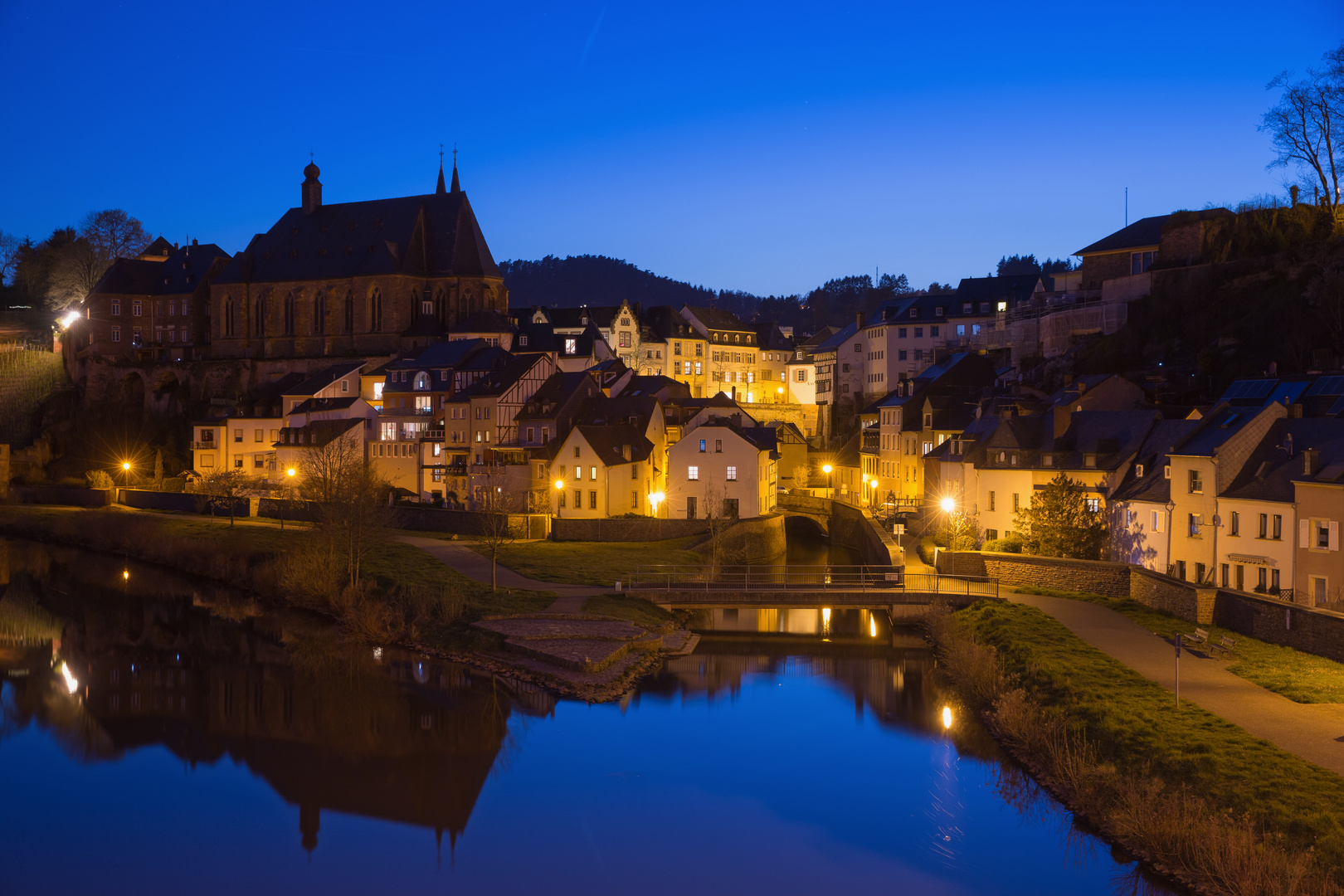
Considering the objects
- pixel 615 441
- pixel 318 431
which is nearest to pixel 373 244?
pixel 318 431

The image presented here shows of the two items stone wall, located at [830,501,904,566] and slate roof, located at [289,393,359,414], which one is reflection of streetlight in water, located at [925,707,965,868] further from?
slate roof, located at [289,393,359,414]

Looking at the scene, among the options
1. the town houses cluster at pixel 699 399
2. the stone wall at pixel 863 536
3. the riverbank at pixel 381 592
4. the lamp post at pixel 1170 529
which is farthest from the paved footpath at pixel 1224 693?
the riverbank at pixel 381 592

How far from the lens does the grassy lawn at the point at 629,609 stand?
34.9m

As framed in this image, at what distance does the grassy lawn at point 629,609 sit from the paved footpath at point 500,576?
46 cm

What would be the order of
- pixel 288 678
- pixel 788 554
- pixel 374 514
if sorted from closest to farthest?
pixel 288 678 < pixel 374 514 < pixel 788 554

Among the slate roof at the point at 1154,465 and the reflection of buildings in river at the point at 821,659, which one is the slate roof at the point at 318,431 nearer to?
the reflection of buildings in river at the point at 821,659

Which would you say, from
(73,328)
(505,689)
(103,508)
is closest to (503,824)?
(505,689)

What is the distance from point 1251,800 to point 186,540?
46.9 m

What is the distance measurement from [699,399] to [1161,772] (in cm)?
4783

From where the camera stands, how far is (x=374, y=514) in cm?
4262

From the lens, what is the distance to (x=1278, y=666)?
2442 centimetres

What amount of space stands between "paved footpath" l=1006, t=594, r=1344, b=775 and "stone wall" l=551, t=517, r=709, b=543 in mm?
21164

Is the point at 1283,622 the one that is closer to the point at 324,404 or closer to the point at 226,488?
the point at 226,488

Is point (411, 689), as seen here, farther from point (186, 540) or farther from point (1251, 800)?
point (186, 540)
